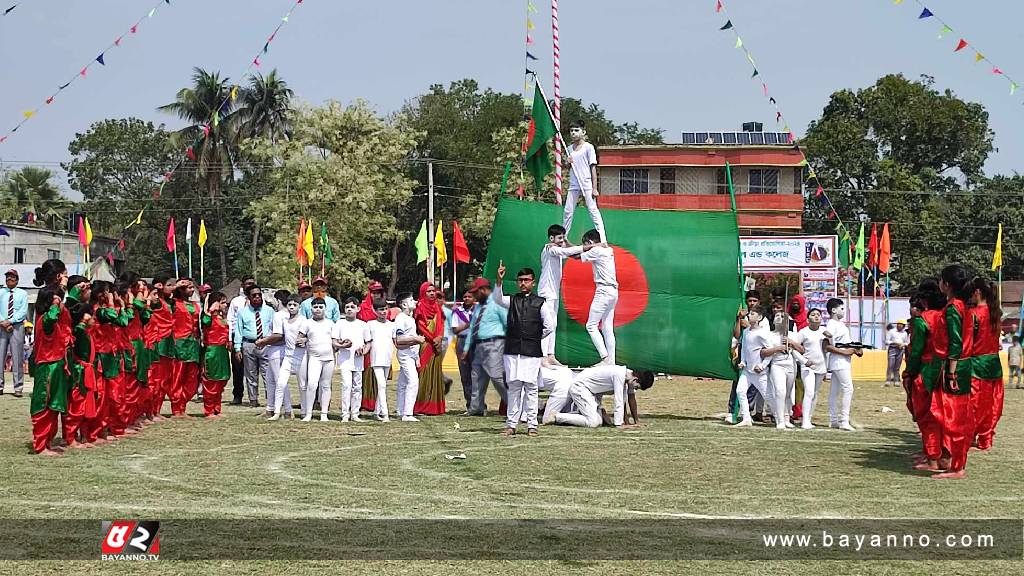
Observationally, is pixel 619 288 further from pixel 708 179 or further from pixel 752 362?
pixel 708 179

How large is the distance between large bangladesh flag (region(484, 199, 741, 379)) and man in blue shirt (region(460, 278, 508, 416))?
1006mm

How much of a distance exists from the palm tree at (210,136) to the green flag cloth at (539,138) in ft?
156

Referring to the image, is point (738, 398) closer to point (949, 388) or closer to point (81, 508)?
point (949, 388)

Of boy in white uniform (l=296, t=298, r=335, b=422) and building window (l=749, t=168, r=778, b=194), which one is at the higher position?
building window (l=749, t=168, r=778, b=194)

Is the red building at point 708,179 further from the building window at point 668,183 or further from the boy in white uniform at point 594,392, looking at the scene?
→ the boy in white uniform at point 594,392

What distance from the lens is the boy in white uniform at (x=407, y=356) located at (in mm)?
16984

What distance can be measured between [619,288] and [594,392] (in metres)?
2.37

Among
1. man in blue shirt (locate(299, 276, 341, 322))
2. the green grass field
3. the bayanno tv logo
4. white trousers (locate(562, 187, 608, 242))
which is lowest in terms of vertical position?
the green grass field

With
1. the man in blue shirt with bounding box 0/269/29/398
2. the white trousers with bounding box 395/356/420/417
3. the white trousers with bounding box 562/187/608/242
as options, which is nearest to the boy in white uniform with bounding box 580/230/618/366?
the white trousers with bounding box 562/187/608/242

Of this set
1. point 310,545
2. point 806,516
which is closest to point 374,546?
point 310,545

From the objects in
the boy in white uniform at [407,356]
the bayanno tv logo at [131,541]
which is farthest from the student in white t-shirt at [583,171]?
the bayanno tv logo at [131,541]

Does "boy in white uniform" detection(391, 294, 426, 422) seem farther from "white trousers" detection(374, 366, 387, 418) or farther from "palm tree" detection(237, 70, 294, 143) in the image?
"palm tree" detection(237, 70, 294, 143)

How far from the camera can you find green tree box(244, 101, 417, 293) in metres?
54.8

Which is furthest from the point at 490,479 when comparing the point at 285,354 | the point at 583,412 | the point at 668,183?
the point at 668,183
